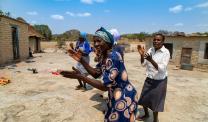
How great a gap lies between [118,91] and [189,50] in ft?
42.9

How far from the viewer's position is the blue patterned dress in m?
1.86

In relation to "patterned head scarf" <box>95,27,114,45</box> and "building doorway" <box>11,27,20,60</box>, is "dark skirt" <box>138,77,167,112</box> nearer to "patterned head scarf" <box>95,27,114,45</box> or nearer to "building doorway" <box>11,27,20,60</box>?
"patterned head scarf" <box>95,27,114,45</box>

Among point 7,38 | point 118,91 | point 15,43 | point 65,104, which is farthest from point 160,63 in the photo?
point 15,43

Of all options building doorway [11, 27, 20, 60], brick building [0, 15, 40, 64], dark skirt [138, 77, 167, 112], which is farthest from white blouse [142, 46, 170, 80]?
building doorway [11, 27, 20, 60]

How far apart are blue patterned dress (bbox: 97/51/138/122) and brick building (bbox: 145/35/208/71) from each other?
41.1ft

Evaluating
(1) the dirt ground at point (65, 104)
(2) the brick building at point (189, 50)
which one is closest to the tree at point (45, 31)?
(2) the brick building at point (189, 50)

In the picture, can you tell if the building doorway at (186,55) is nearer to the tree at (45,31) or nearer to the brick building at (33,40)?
the brick building at (33,40)

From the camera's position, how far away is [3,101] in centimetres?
505

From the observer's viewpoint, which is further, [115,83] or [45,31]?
[45,31]

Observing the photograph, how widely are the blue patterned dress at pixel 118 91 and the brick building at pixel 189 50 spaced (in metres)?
12.5

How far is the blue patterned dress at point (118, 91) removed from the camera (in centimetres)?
186

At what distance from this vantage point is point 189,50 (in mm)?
13656

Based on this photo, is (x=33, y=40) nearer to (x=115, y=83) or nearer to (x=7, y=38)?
(x=7, y=38)

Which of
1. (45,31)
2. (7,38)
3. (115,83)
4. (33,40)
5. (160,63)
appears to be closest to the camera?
(115,83)
